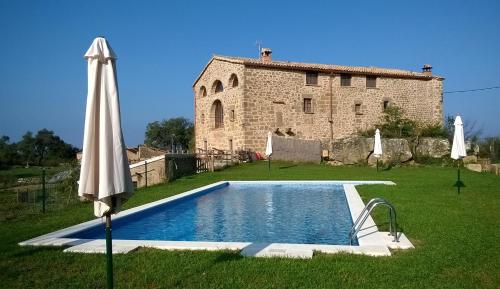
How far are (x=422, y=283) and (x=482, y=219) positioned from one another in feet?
12.6

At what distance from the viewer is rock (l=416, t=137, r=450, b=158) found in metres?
22.3

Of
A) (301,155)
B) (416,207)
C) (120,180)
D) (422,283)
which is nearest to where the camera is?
(120,180)

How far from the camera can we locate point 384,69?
101ft

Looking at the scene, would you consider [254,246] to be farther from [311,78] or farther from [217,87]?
[217,87]

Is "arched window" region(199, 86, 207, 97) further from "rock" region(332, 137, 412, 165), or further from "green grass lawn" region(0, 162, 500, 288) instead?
"green grass lawn" region(0, 162, 500, 288)

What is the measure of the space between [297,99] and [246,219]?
722 inches

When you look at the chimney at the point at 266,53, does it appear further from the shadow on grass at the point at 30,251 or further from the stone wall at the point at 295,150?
the shadow on grass at the point at 30,251

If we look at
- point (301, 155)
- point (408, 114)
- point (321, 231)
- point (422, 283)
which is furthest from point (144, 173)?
point (408, 114)

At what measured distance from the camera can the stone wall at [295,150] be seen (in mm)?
23078

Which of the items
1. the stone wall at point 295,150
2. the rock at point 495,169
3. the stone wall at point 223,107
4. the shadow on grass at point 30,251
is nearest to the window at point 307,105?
the stone wall at point 295,150

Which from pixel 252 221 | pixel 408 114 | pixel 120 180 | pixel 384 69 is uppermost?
pixel 384 69

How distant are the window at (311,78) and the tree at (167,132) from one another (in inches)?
A: 1363

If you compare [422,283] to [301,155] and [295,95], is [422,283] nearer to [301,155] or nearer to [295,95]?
[301,155]

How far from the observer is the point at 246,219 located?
8.84 meters
